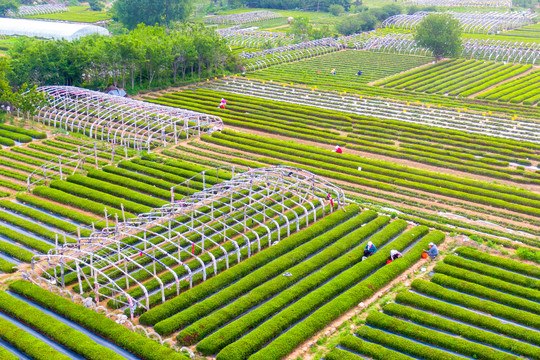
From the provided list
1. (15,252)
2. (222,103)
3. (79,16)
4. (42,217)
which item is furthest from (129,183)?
(79,16)

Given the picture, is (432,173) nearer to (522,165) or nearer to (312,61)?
(522,165)

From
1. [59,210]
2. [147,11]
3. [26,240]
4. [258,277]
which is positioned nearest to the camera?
[258,277]

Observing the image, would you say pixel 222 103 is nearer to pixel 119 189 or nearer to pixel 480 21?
pixel 119 189

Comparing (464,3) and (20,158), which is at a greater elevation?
(464,3)

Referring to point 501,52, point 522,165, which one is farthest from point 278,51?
point 522,165

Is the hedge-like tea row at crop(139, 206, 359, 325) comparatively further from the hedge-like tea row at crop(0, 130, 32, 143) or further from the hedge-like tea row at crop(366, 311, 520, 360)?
the hedge-like tea row at crop(0, 130, 32, 143)

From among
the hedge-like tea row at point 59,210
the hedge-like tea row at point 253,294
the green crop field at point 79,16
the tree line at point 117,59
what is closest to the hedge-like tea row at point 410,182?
the hedge-like tea row at point 253,294
